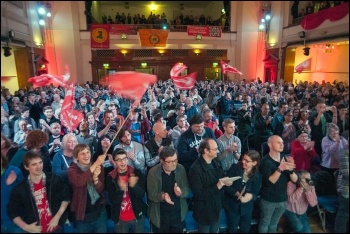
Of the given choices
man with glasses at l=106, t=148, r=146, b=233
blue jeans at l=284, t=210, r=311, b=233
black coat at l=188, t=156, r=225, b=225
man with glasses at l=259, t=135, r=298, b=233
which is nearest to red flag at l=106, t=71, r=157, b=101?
man with glasses at l=106, t=148, r=146, b=233

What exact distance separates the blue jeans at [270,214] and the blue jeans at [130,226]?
1302 mm

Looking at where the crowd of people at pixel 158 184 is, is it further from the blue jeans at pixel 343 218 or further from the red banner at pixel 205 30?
the red banner at pixel 205 30

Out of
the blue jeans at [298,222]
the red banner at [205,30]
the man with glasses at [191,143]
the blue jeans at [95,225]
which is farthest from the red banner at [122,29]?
the blue jeans at [298,222]

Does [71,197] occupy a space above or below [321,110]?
below

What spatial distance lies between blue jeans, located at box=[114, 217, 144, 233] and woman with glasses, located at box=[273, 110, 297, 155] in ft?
8.92

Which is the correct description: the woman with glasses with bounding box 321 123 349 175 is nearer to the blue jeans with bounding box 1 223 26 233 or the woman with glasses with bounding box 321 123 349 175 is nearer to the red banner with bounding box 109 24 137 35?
the blue jeans with bounding box 1 223 26 233

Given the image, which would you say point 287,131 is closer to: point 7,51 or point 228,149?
point 228,149

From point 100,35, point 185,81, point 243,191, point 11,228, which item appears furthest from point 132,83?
point 100,35

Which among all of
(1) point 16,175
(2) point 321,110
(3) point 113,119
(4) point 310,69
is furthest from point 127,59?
(1) point 16,175

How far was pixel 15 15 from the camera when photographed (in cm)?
210

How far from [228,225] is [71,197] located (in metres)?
1.71

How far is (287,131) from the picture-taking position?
4305 mm

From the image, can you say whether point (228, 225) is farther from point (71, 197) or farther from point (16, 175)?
point (16, 175)

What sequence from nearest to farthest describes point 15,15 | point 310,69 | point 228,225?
point 15,15
point 228,225
point 310,69
